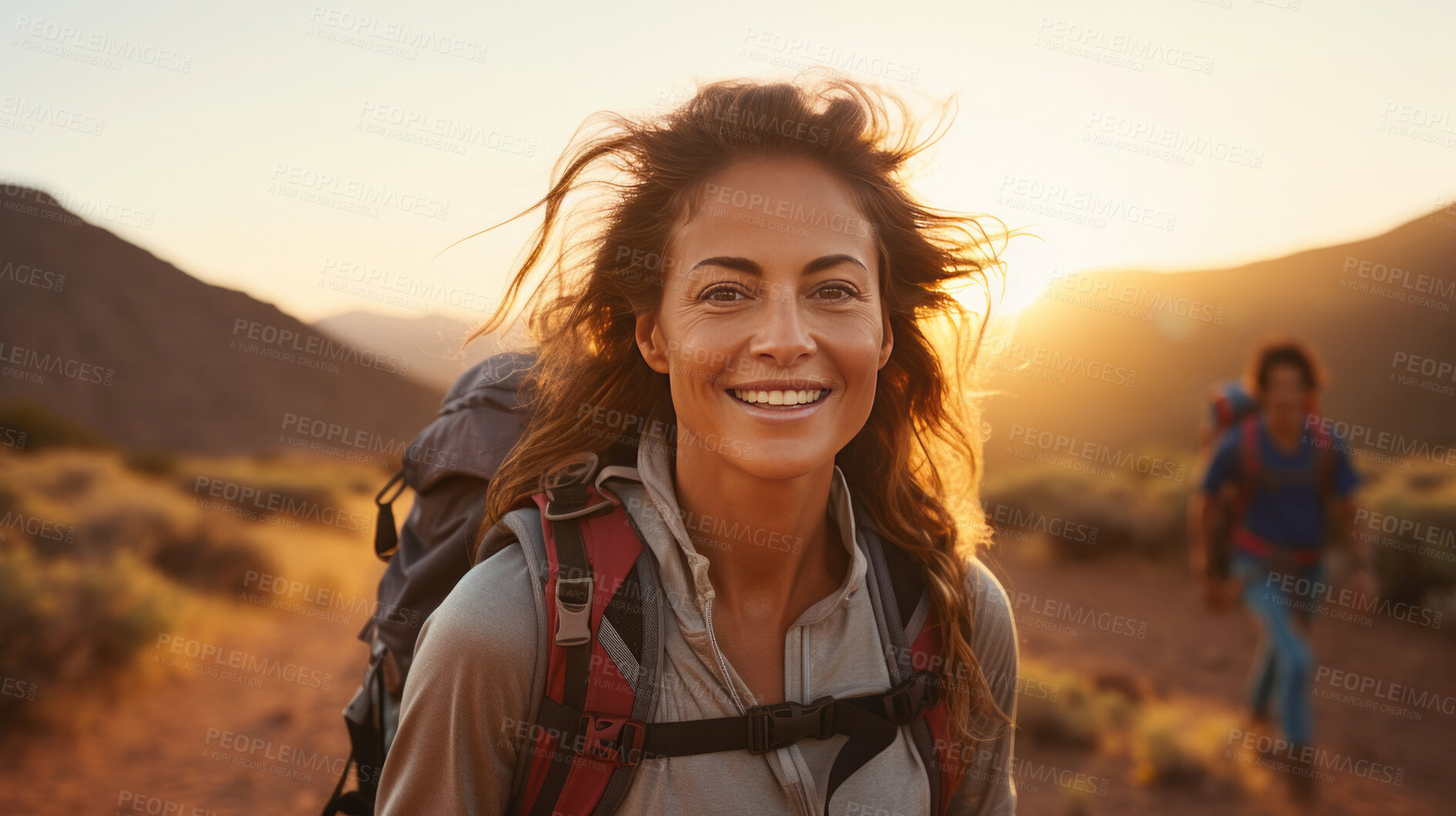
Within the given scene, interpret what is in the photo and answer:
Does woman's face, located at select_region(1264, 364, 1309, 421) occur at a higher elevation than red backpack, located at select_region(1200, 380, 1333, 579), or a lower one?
higher

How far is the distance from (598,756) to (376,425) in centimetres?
3487

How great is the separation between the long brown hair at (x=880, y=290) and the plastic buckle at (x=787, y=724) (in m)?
0.37

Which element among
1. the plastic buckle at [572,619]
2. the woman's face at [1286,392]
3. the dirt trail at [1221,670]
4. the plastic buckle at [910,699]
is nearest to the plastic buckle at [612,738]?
the plastic buckle at [572,619]

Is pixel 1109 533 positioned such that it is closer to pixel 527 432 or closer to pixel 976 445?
pixel 976 445

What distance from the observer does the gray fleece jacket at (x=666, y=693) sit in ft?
5.46

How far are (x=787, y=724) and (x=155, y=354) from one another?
3061 centimetres

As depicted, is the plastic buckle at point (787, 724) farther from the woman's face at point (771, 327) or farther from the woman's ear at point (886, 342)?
the woman's ear at point (886, 342)

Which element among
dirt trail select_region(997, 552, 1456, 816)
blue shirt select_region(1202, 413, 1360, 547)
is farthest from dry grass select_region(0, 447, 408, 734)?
blue shirt select_region(1202, 413, 1360, 547)

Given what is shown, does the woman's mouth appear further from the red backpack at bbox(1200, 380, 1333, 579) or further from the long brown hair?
the red backpack at bbox(1200, 380, 1333, 579)

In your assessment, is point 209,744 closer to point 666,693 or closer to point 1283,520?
point 666,693

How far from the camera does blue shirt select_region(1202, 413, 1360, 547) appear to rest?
5656 millimetres

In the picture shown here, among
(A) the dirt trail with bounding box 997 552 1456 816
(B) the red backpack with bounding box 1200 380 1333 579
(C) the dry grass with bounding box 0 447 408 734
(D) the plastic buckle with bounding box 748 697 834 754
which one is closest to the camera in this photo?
(D) the plastic buckle with bounding box 748 697 834 754

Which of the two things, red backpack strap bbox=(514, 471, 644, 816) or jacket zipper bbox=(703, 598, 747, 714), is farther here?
jacket zipper bbox=(703, 598, 747, 714)

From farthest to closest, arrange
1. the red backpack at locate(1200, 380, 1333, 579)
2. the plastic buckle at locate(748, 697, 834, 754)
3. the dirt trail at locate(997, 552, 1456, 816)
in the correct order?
the dirt trail at locate(997, 552, 1456, 816) < the red backpack at locate(1200, 380, 1333, 579) < the plastic buckle at locate(748, 697, 834, 754)
